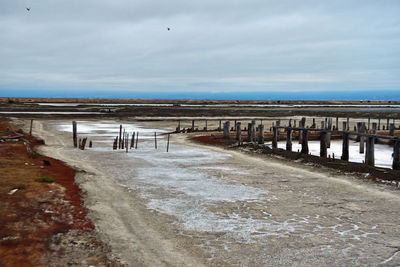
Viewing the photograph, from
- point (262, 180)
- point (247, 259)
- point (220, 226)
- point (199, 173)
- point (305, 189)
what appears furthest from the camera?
point (199, 173)

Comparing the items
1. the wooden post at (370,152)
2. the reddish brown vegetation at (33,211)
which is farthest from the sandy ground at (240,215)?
the wooden post at (370,152)

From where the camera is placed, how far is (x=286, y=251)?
897 cm

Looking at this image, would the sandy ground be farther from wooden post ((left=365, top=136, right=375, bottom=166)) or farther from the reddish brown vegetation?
wooden post ((left=365, top=136, right=375, bottom=166))

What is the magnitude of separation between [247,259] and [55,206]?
6.20 m

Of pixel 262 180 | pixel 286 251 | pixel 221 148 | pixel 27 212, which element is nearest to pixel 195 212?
pixel 286 251

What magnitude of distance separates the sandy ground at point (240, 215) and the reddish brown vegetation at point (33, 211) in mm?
601

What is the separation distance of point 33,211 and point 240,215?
573 cm

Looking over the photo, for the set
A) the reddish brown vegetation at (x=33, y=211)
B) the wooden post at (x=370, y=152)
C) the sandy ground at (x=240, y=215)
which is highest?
the wooden post at (x=370, y=152)

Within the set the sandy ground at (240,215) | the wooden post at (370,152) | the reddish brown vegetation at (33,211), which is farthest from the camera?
the wooden post at (370,152)

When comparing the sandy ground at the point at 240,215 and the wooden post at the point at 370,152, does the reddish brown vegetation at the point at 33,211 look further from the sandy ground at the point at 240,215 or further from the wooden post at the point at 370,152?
the wooden post at the point at 370,152

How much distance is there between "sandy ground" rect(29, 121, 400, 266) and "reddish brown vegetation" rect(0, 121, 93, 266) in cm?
60

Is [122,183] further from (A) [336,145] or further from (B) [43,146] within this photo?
(A) [336,145]

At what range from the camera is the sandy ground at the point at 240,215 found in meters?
8.67

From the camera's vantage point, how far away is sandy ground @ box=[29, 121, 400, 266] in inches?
341
